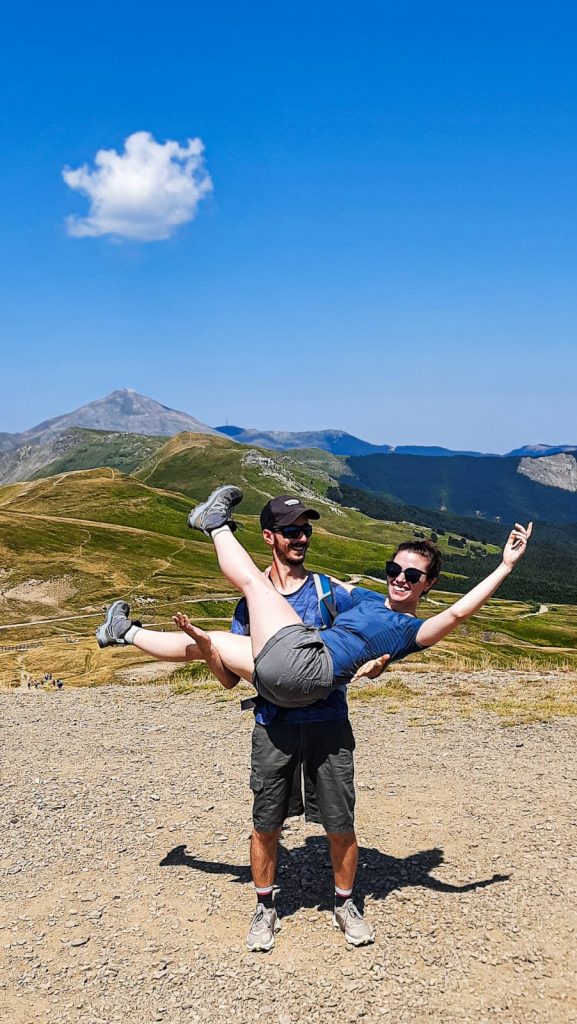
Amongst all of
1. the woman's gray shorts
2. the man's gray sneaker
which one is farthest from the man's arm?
the man's gray sneaker

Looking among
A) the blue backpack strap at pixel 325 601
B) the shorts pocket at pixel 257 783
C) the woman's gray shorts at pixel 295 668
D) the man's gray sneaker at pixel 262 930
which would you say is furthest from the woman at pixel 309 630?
the man's gray sneaker at pixel 262 930

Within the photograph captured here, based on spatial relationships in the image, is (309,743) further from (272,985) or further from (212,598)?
(212,598)

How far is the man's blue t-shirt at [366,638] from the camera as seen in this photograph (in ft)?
24.3

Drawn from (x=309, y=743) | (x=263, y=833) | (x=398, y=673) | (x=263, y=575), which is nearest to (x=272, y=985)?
(x=263, y=833)

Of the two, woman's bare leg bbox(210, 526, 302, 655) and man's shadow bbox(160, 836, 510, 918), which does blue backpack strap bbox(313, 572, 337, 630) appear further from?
man's shadow bbox(160, 836, 510, 918)

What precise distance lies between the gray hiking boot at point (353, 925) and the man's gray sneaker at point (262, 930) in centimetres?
83

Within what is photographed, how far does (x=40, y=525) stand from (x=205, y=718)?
15591 centimetres

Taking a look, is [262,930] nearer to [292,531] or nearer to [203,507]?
[292,531]

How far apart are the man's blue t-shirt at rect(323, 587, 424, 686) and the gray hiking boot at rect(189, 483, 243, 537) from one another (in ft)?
5.88

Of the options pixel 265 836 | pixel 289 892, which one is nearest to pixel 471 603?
pixel 265 836

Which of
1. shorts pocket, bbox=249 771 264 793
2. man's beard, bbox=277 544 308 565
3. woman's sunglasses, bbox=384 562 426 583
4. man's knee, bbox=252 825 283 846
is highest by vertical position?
man's beard, bbox=277 544 308 565

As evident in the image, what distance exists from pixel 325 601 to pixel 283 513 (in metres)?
1.21

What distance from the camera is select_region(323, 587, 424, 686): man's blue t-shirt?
24.3 ft

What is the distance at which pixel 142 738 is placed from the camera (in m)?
18.8
